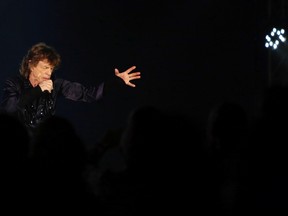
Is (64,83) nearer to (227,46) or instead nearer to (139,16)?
(139,16)

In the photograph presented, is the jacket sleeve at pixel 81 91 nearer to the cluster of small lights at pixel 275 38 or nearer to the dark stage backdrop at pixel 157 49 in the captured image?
the dark stage backdrop at pixel 157 49

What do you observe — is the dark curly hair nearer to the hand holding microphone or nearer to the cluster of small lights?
the hand holding microphone

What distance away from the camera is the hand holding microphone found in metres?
4.87

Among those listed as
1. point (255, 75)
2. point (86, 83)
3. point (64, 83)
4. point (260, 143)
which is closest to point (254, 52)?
point (255, 75)

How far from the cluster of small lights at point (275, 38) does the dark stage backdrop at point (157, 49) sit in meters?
0.09

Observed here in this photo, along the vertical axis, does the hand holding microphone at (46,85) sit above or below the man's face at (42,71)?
below

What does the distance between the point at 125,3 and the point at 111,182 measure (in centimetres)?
404

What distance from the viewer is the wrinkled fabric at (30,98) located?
15.8 feet

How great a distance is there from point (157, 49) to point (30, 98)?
1.86 metres

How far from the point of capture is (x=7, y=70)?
592cm

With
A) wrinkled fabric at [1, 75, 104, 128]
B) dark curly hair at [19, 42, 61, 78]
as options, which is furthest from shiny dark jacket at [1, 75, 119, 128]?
dark curly hair at [19, 42, 61, 78]

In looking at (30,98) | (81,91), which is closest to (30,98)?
(30,98)

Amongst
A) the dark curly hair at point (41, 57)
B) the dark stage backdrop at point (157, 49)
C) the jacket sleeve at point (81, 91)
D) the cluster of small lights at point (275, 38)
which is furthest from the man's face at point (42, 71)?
the cluster of small lights at point (275, 38)

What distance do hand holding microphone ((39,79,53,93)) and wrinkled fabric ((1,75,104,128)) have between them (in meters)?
0.03
